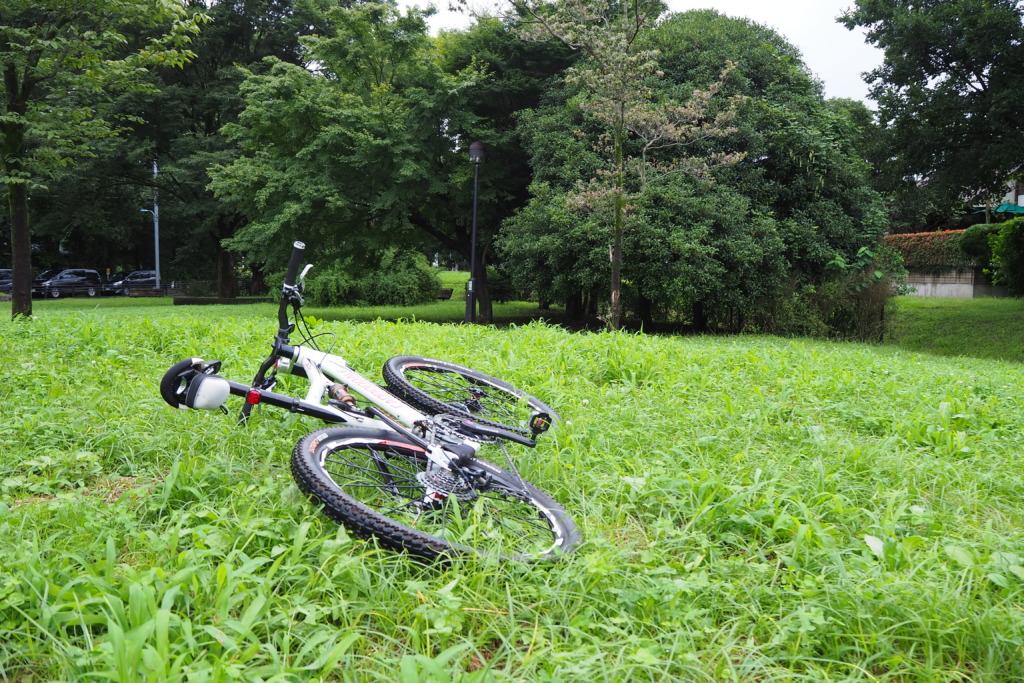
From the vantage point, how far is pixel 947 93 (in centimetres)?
1554

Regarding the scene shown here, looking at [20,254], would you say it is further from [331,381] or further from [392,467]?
[392,467]

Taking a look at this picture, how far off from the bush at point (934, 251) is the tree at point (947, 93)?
7.07 metres

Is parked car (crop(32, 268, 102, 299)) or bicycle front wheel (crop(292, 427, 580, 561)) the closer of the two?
bicycle front wheel (crop(292, 427, 580, 561))

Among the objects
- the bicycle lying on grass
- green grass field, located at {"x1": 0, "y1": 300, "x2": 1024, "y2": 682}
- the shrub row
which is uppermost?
the shrub row

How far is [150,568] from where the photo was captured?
245 centimetres

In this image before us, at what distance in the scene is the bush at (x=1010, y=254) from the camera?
20516mm

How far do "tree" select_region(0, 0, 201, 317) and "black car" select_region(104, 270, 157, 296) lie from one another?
21.6m

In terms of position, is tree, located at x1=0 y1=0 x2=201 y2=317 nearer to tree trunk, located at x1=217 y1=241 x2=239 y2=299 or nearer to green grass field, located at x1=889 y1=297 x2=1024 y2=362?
green grass field, located at x1=889 y1=297 x2=1024 y2=362

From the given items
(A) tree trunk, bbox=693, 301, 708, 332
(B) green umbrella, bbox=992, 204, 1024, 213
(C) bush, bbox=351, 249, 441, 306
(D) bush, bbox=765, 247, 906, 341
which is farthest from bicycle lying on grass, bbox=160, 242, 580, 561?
(B) green umbrella, bbox=992, 204, 1024, 213

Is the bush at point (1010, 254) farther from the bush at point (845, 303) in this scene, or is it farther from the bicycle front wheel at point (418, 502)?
the bicycle front wheel at point (418, 502)

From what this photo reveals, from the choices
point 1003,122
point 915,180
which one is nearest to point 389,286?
point 915,180

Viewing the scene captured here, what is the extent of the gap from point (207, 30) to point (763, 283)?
22.8 meters

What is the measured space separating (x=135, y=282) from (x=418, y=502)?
1523 inches

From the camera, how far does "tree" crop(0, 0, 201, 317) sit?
1194 cm
